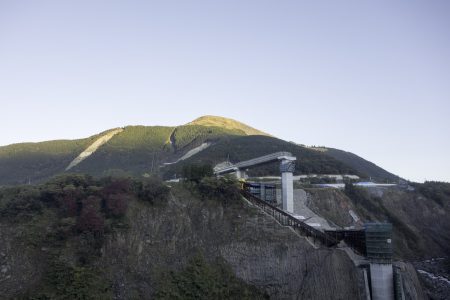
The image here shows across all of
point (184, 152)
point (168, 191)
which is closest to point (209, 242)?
point (168, 191)

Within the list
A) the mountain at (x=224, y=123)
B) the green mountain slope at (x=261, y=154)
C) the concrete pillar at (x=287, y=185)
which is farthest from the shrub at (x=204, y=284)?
the mountain at (x=224, y=123)

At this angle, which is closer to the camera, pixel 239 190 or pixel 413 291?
pixel 413 291

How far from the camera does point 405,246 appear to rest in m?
51.7

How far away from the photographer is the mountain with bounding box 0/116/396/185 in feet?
232

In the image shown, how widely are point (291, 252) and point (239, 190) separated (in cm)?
713

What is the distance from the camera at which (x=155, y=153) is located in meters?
93.6

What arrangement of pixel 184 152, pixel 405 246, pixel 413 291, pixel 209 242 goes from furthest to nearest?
pixel 184 152 → pixel 405 246 → pixel 209 242 → pixel 413 291

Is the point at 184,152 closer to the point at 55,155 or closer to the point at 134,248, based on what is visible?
the point at 55,155

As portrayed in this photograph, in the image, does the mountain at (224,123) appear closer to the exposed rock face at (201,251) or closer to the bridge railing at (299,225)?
the bridge railing at (299,225)

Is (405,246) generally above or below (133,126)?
below

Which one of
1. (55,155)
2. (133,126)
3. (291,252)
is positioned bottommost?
(291,252)

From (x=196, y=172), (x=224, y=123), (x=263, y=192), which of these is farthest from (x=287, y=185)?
(x=224, y=123)

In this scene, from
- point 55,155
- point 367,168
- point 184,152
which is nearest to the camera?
point 184,152

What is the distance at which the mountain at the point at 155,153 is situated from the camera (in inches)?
2778
